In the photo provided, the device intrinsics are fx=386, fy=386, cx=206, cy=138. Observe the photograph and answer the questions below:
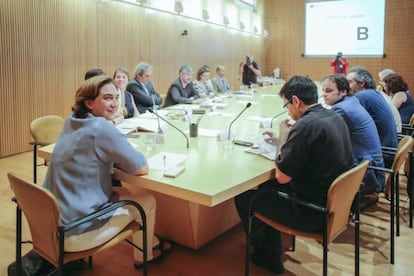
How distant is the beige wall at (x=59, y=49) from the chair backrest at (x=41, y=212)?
354cm

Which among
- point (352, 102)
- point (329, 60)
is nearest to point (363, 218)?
point (352, 102)

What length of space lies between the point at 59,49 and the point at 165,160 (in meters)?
3.83

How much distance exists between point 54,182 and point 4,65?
140 inches

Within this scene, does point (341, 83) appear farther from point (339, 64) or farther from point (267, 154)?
point (339, 64)

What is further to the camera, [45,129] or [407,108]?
[407,108]

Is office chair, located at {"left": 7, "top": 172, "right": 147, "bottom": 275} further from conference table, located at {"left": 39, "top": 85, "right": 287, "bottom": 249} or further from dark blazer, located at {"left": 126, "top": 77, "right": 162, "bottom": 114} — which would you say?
dark blazer, located at {"left": 126, "top": 77, "right": 162, "bottom": 114}

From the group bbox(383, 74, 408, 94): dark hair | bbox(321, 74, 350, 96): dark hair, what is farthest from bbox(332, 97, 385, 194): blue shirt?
bbox(383, 74, 408, 94): dark hair

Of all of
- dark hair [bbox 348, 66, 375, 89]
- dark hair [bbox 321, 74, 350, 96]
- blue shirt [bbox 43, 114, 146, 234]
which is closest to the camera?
blue shirt [bbox 43, 114, 146, 234]

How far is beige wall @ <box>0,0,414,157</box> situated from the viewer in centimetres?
482

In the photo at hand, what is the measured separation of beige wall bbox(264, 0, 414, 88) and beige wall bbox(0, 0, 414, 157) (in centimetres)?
58

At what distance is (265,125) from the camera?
342 cm

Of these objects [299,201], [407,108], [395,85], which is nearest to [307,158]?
[299,201]

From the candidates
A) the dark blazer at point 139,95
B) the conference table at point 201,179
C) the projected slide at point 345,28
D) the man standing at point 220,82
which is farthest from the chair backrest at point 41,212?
the projected slide at point 345,28

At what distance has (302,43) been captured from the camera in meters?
12.4
